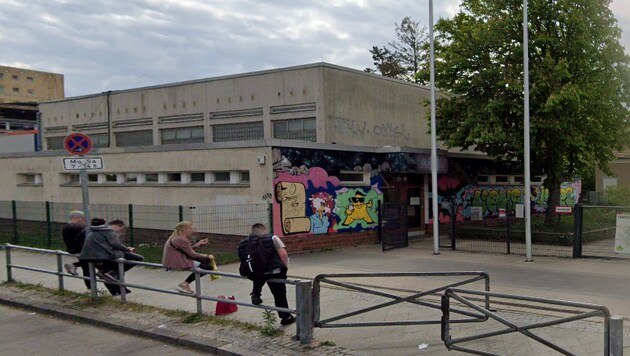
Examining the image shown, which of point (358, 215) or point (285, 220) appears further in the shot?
point (358, 215)

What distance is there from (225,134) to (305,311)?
16768 mm

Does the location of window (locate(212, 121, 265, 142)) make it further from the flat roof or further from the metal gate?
the metal gate

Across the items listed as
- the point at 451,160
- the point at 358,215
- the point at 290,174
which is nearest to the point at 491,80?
the point at 451,160

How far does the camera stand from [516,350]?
614cm

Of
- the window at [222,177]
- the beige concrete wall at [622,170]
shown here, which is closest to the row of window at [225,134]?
the window at [222,177]

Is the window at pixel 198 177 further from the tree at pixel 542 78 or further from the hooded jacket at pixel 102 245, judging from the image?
the tree at pixel 542 78

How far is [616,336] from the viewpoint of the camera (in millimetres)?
4582

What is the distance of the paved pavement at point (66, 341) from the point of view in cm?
678

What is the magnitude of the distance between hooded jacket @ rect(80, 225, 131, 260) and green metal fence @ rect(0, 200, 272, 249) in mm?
5526

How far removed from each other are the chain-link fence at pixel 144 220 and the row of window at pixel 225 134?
5248mm

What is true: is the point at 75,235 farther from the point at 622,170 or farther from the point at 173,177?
the point at 622,170

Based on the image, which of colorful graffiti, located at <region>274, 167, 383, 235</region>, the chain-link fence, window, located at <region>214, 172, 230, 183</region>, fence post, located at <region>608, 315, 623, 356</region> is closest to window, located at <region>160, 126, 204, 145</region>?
the chain-link fence

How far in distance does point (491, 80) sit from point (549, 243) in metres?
5.33

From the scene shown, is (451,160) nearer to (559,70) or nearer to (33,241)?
(559,70)
